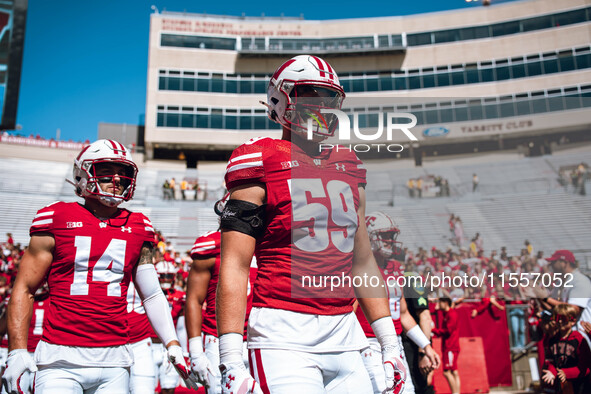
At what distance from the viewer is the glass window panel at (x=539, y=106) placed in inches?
1319

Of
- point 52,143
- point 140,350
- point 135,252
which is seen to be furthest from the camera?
point 52,143

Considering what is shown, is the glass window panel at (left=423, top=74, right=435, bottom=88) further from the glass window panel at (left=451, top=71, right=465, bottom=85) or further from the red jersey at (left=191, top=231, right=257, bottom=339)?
the red jersey at (left=191, top=231, right=257, bottom=339)

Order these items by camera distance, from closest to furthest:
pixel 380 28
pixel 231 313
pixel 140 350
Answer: pixel 231 313 < pixel 140 350 < pixel 380 28

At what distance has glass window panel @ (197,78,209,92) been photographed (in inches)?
1495

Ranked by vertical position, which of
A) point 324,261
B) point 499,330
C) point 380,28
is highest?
point 380,28

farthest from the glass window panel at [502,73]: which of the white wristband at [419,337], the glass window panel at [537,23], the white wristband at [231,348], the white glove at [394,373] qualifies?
the white wristband at [231,348]

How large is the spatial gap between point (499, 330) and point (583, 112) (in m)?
27.2

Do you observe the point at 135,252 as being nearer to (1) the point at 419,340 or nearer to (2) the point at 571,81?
(1) the point at 419,340

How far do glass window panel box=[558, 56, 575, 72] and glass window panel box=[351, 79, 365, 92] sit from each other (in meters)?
13.5

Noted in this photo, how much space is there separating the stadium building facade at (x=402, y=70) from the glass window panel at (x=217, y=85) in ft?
0.25

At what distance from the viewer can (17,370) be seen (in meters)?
3.07

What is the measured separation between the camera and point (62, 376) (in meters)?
3.15

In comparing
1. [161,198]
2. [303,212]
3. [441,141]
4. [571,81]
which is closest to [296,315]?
[303,212]

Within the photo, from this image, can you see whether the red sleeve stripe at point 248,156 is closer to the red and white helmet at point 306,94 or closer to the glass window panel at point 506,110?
the red and white helmet at point 306,94
